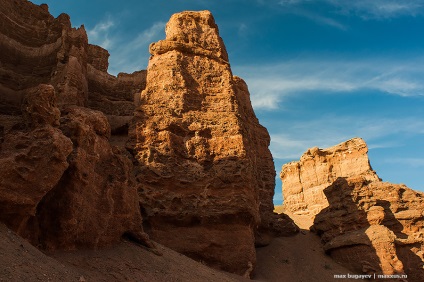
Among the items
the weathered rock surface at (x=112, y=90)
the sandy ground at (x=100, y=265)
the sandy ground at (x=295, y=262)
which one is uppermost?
the weathered rock surface at (x=112, y=90)

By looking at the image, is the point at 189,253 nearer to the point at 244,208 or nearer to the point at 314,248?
the point at 244,208

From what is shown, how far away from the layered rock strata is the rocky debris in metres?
17.6

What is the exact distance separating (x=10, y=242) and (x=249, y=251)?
1072 centimetres

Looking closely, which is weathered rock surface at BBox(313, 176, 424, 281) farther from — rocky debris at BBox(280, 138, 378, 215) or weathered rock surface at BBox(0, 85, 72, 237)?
weathered rock surface at BBox(0, 85, 72, 237)

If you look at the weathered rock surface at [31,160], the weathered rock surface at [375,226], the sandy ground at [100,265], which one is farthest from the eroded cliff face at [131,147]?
the weathered rock surface at [375,226]

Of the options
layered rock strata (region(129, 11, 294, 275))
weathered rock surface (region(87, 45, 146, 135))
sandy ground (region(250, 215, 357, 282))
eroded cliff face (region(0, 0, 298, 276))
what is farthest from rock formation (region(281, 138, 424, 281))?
weathered rock surface (region(87, 45, 146, 135))

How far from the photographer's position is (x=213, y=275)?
11.7 meters

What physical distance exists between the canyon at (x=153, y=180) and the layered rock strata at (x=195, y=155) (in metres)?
0.06

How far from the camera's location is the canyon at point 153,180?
800 cm

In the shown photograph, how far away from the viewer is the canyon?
8.00 metres

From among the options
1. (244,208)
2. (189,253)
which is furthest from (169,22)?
(189,253)

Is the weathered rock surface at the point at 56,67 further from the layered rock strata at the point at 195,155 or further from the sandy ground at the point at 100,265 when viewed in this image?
the sandy ground at the point at 100,265

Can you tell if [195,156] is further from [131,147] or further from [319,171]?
[319,171]

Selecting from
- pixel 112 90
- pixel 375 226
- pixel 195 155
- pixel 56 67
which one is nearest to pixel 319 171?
pixel 375 226
